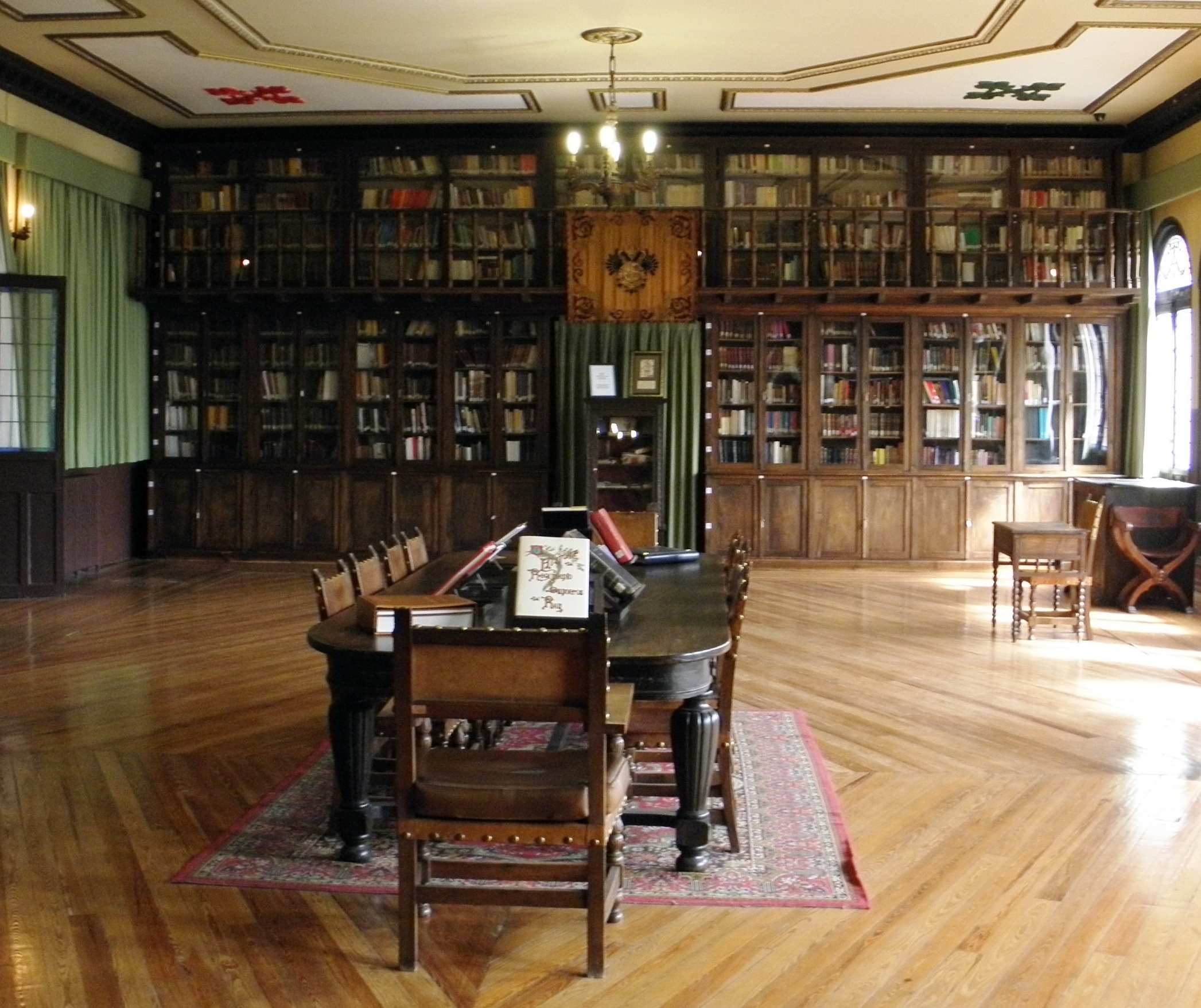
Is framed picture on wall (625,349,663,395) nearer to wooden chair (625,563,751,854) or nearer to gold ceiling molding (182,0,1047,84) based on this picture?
gold ceiling molding (182,0,1047,84)

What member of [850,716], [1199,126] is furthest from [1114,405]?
[850,716]

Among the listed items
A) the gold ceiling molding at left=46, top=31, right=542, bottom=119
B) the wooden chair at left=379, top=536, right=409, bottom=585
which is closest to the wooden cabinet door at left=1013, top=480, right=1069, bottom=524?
the gold ceiling molding at left=46, top=31, right=542, bottom=119

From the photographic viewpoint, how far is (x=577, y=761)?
3.38 meters

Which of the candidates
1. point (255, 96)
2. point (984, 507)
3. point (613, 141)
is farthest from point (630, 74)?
point (984, 507)

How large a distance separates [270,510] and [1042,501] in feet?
21.8

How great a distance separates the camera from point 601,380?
11148 mm

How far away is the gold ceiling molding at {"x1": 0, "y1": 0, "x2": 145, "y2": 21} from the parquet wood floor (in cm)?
382

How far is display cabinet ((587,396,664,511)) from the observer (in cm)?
1106

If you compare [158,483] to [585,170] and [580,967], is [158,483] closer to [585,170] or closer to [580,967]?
[585,170]

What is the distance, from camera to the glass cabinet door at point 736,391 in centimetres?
1129

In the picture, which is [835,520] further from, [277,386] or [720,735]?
[720,735]

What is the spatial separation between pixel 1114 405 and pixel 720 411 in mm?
3302

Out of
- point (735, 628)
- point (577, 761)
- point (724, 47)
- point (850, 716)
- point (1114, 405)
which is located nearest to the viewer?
point (577, 761)

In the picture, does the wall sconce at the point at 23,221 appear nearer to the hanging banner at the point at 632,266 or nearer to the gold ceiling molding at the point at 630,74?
the gold ceiling molding at the point at 630,74
